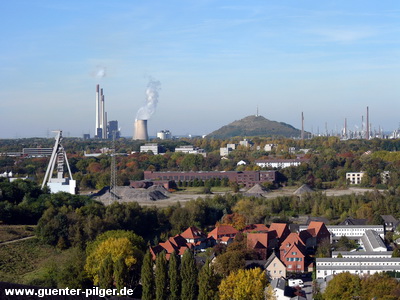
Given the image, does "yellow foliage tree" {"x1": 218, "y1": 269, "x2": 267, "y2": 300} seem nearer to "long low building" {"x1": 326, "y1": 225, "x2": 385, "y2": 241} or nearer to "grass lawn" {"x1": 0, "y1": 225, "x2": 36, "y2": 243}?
"grass lawn" {"x1": 0, "y1": 225, "x2": 36, "y2": 243}

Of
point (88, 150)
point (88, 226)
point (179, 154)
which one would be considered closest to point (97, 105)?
point (88, 150)

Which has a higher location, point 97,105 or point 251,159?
point 97,105

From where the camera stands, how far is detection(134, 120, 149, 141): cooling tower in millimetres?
53513

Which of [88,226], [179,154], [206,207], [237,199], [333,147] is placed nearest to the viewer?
[88,226]

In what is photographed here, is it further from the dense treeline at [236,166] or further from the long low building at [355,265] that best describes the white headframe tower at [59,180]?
the long low building at [355,265]

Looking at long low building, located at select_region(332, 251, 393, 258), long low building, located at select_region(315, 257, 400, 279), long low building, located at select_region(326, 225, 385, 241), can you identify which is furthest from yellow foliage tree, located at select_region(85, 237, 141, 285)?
long low building, located at select_region(326, 225, 385, 241)

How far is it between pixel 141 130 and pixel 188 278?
46.6 meters

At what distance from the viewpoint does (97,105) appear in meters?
58.9

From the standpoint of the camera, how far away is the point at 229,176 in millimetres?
25797

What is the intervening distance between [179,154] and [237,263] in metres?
24.3

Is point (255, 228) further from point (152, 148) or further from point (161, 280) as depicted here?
point (152, 148)

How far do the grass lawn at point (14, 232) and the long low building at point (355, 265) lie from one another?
5.48 metres

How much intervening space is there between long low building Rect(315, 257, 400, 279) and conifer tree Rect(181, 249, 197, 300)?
2649 millimetres

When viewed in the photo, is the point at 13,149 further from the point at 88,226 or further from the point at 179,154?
the point at 88,226
